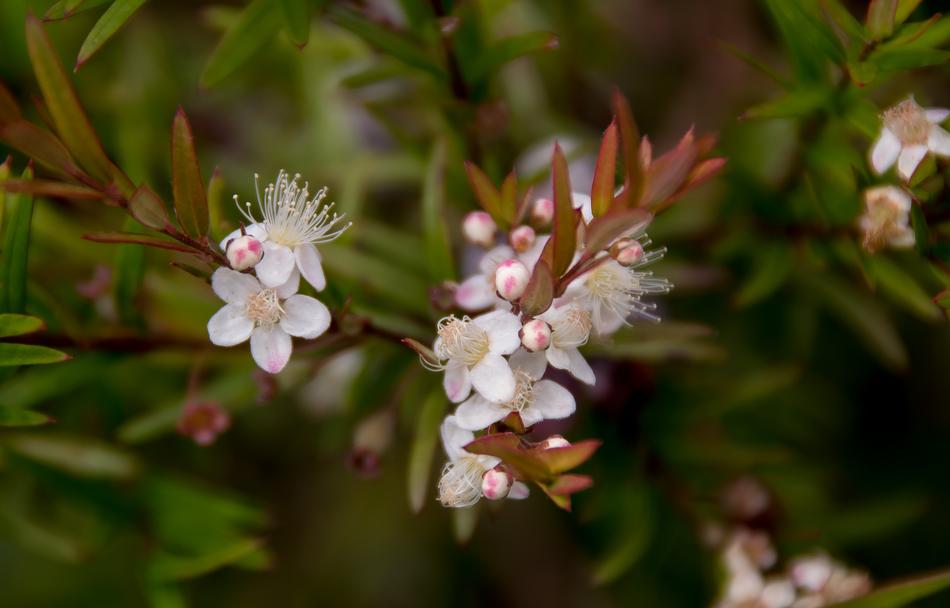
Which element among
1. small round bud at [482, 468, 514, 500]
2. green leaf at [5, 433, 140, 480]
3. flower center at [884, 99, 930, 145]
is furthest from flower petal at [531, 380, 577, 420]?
green leaf at [5, 433, 140, 480]

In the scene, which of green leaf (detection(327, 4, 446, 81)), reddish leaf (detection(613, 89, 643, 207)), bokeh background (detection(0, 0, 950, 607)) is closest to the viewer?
reddish leaf (detection(613, 89, 643, 207))

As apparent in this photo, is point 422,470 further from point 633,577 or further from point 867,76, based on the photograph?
point 633,577

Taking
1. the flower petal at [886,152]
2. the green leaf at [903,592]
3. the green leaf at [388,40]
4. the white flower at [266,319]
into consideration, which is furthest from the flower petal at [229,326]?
the green leaf at [903,592]

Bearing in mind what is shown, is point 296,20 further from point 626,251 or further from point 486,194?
point 626,251

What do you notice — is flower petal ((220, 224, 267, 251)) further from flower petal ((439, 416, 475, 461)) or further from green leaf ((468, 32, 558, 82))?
green leaf ((468, 32, 558, 82))

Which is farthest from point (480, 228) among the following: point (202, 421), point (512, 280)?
point (202, 421)

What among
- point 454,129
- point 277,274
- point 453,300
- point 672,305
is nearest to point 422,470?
point 453,300

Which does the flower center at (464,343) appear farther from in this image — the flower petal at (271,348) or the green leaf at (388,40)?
the green leaf at (388,40)
